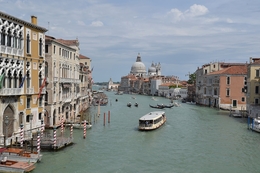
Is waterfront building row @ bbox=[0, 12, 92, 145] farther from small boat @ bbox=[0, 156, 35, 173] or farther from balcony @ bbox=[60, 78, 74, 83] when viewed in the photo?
small boat @ bbox=[0, 156, 35, 173]

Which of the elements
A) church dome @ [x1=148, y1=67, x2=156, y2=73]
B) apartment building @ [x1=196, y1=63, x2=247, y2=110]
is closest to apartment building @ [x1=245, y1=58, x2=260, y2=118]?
apartment building @ [x1=196, y1=63, x2=247, y2=110]

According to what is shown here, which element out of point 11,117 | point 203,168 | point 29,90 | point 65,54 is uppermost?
point 65,54

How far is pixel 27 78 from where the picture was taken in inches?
557

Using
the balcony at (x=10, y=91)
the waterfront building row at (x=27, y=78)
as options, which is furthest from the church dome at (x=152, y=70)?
the balcony at (x=10, y=91)

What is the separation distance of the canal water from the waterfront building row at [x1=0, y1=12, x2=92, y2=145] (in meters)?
2.04

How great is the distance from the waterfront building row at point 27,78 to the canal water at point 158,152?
6.69ft

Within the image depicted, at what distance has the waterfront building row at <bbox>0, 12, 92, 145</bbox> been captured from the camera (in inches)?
491

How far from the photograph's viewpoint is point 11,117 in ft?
43.0

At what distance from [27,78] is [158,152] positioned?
647 centimetres

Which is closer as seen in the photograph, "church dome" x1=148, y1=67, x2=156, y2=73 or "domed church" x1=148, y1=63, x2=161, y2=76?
"domed church" x1=148, y1=63, x2=161, y2=76

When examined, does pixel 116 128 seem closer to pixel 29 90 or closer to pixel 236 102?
pixel 29 90

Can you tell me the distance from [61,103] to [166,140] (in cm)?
677

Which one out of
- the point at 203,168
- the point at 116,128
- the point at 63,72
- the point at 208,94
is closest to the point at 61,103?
the point at 63,72

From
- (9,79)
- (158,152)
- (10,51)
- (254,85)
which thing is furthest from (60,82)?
(254,85)
